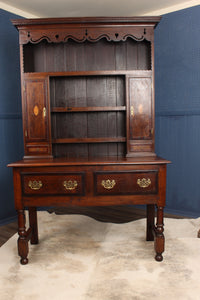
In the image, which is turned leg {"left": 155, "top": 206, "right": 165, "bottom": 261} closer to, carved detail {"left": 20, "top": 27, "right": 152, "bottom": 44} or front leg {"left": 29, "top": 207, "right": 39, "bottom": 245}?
front leg {"left": 29, "top": 207, "right": 39, "bottom": 245}

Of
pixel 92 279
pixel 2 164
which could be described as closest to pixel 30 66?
pixel 2 164

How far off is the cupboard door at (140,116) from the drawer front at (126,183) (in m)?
0.43

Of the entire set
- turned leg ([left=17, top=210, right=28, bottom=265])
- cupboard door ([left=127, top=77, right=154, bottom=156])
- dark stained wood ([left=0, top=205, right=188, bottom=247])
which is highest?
cupboard door ([left=127, top=77, right=154, bottom=156])

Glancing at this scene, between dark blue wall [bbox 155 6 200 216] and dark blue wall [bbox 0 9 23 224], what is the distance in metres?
2.00

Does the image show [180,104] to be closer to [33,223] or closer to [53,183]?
[53,183]

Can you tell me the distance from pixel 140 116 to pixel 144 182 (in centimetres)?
75

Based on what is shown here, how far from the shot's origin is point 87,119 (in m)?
2.86

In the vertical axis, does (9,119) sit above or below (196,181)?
above

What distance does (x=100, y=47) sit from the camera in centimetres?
281

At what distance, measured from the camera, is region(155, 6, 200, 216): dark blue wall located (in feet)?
10.7

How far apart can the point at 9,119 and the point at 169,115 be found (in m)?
2.24

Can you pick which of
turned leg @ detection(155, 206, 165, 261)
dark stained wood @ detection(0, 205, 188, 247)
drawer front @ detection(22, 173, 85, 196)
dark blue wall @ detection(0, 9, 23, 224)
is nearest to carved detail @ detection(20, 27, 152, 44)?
dark blue wall @ detection(0, 9, 23, 224)

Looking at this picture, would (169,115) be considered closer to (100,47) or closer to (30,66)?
(100,47)

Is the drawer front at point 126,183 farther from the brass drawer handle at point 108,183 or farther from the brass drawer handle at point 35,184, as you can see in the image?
the brass drawer handle at point 35,184
